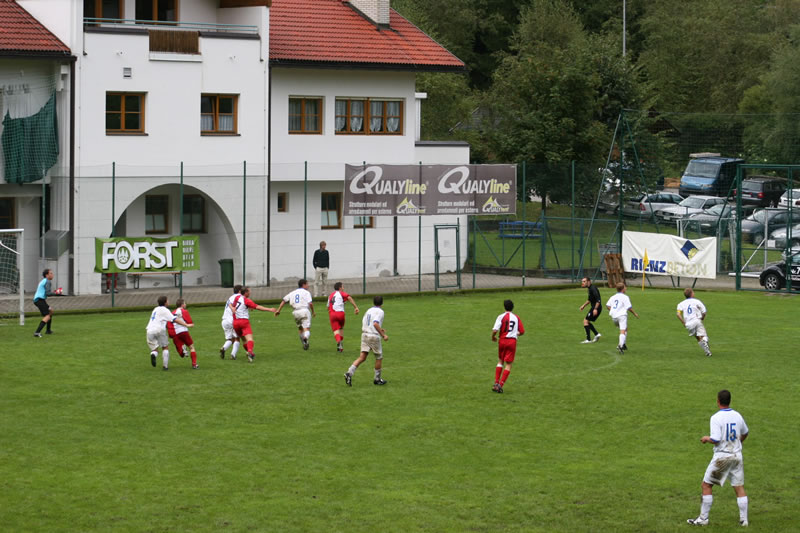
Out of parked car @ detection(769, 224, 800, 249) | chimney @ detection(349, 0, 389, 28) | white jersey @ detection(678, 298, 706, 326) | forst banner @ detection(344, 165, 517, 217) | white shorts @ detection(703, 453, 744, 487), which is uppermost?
chimney @ detection(349, 0, 389, 28)

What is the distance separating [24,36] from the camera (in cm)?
3828

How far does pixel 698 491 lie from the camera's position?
16.9 metres

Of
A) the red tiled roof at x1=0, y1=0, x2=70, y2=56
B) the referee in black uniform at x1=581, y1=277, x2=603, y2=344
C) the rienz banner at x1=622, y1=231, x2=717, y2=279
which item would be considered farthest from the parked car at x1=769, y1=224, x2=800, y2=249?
the red tiled roof at x1=0, y1=0, x2=70, y2=56

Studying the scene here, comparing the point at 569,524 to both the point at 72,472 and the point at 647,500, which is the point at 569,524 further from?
the point at 72,472

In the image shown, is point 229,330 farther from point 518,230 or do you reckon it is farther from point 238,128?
point 518,230

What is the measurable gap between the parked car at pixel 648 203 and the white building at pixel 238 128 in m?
9.49

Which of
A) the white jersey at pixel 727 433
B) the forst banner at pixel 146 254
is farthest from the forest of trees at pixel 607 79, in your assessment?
the white jersey at pixel 727 433

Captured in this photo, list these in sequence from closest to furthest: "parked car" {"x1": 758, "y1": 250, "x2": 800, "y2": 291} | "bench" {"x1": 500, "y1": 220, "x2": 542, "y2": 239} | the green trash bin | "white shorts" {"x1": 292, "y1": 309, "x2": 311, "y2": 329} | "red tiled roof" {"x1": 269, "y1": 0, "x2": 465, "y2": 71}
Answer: "white shorts" {"x1": 292, "y1": 309, "x2": 311, "y2": 329} < "parked car" {"x1": 758, "y1": 250, "x2": 800, "y2": 291} < the green trash bin < "red tiled roof" {"x1": 269, "y1": 0, "x2": 465, "y2": 71} < "bench" {"x1": 500, "y1": 220, "x2": 542, "y2": 239}

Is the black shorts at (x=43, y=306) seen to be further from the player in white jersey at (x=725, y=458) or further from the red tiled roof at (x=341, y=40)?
the player in white jersey at (x=725, y=458)

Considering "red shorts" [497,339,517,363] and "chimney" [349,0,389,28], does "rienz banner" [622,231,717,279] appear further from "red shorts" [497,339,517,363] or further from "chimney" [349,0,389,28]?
"red shorts" [497,339,517,363]

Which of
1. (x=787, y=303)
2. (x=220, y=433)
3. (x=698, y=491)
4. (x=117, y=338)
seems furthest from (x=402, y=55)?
(x=698, y=491)

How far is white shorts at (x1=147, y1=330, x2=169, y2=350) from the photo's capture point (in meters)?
25.1

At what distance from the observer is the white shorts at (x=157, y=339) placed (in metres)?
25.1

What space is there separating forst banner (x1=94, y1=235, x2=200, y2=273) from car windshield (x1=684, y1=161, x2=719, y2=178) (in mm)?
38628
